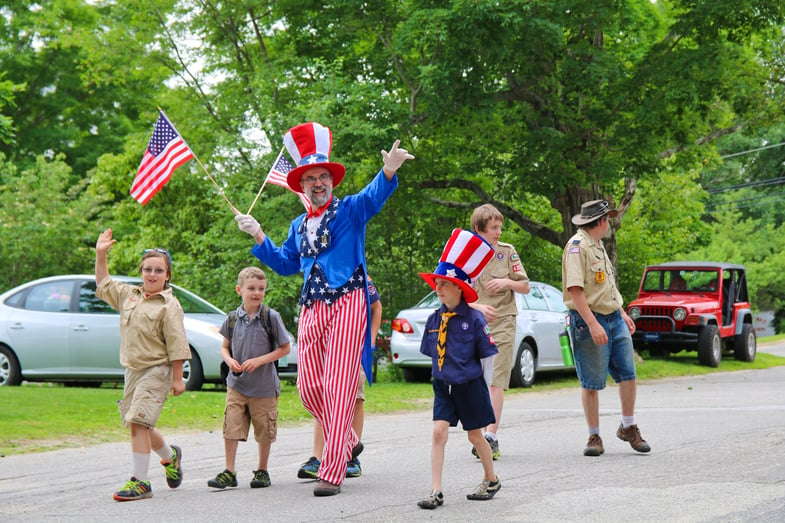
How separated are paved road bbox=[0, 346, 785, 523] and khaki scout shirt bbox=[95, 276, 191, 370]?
872 mm

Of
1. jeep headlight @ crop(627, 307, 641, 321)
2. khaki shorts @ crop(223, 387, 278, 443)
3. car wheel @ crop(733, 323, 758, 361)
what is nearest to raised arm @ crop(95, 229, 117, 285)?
khaki shorts @ crop(223, 387, 278, 443)

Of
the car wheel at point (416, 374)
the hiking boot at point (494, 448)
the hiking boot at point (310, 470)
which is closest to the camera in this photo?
the hiking boot at point (310, 470)

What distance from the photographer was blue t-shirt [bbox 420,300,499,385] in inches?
241

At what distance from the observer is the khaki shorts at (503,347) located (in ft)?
26.0

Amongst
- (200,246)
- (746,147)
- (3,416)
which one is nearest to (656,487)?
(3,416)

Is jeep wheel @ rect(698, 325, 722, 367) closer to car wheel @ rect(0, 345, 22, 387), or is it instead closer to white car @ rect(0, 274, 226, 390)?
white car @ rect(0, 274, 226, 390)

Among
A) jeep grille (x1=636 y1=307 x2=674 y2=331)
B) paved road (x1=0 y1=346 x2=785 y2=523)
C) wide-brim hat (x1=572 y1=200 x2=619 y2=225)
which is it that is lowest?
paved road (x1=0 y1=346 x2=785 y2=523)

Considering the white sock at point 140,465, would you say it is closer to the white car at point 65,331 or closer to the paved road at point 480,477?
the paved road at point 480,477

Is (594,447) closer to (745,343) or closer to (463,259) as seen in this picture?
(463,259)

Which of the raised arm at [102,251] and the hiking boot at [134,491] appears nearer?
the hiking boot at [134,491]

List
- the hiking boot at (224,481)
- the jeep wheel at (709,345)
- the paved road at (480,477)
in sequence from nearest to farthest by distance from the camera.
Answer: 1. the paved road at (480,477)
2. the hiking boot at (224,481)
3. the jeep wheel at (709,345)

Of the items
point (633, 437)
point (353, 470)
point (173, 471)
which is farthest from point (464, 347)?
point (633, 437)

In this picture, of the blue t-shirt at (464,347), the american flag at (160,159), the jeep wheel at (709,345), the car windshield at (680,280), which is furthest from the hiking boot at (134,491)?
the car windshield at (680,280)

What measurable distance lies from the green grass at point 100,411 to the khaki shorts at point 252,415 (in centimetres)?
312
